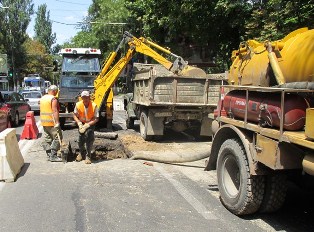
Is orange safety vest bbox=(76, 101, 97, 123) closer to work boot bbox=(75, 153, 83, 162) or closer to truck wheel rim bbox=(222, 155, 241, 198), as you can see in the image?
work boot bbox=(75, 153, 83, 162)

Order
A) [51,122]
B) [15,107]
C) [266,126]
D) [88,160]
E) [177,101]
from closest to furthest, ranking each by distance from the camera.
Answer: [266,126] < [88,160] < [51,122] < [177,101] < [15,107]

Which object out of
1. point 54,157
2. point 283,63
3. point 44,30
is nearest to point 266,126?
point 283,63

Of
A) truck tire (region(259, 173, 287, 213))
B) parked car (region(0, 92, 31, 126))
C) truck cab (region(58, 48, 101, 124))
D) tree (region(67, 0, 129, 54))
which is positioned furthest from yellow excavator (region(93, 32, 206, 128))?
tree (region(67, 0, 129, 54))

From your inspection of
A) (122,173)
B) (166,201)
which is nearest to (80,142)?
(122,173)

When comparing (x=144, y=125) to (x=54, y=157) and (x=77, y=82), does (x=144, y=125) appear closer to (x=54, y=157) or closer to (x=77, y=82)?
(x=54, y=157)

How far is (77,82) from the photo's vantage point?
16.5m

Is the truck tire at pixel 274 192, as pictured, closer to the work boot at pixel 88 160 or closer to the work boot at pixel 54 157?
the work boot at pixel 88 160

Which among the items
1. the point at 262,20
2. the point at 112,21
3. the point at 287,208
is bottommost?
the point at 287,208

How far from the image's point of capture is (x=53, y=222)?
545 cm

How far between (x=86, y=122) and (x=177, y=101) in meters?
3.42

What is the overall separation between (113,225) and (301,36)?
337cm

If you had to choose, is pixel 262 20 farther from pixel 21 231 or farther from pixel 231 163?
pixel 21 231

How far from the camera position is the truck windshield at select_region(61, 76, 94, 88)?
53.9 ft

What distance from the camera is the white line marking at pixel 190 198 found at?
19.1ft
